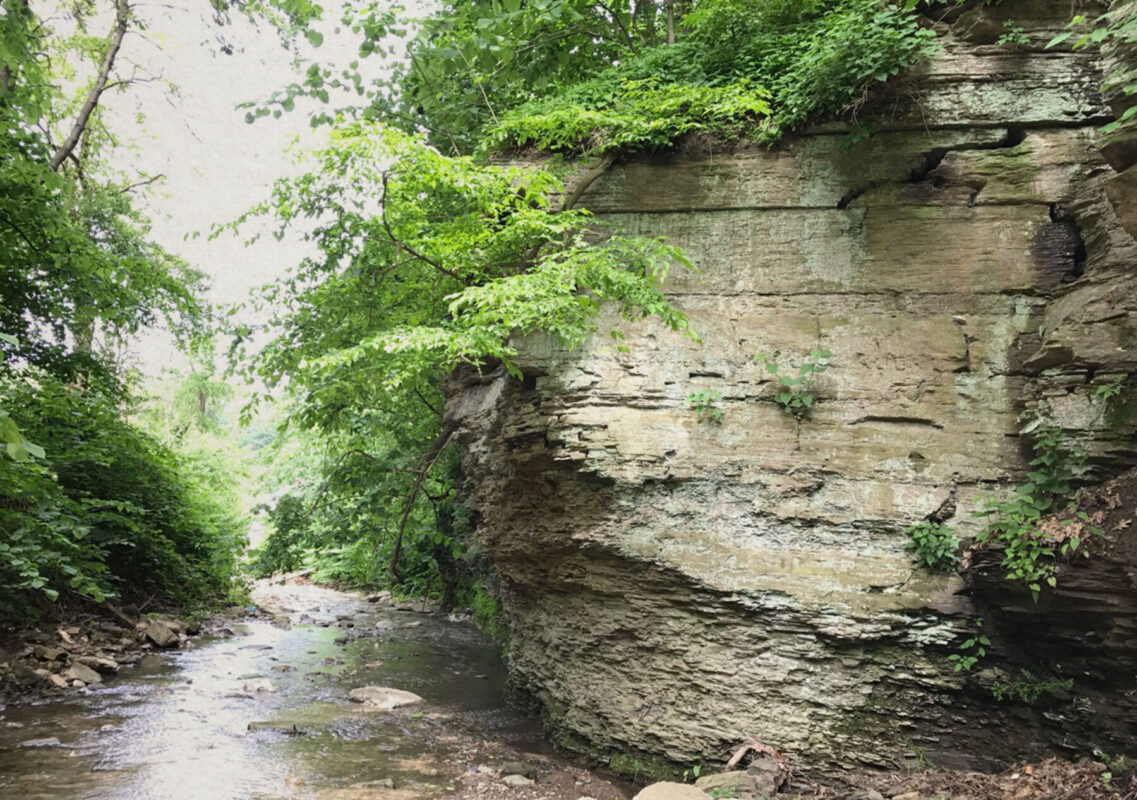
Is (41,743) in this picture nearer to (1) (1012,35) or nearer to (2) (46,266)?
(2) (46,266)

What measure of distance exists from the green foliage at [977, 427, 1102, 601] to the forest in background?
259 centimetres

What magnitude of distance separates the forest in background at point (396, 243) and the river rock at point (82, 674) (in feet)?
2.98

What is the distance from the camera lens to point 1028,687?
206 inches

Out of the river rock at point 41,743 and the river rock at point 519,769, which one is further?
the river rock at point 519,769

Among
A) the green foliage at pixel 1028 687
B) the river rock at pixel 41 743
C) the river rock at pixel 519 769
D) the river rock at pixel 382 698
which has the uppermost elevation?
the green foliage at pixel 1028 687

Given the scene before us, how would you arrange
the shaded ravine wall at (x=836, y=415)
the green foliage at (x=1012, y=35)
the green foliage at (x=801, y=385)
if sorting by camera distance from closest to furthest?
1. the shaded ravine wall at (x=836, y=415)
2. the green foliage at (x=1012, y=35)
3. the green foliage at (x=801, y=385)

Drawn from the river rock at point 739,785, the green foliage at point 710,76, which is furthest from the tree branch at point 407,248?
the river rock at point 739,785

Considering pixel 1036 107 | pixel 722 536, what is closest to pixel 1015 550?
pixel 722 536

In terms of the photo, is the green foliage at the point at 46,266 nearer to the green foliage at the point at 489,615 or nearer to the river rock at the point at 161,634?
the river rock at the point at 161,634

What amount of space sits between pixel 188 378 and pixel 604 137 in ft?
66.1

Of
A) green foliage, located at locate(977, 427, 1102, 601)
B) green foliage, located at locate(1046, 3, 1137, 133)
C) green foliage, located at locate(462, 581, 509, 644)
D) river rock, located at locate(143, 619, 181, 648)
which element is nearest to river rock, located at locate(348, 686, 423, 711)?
green foliage, located at locate(462, 581, 509, 644)

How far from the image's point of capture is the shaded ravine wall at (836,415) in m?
5.54

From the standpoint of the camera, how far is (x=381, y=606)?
1645cm

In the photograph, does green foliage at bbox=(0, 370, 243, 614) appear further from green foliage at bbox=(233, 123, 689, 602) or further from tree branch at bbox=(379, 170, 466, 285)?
tree branch at bbox=(379, 170, 466, 285)
